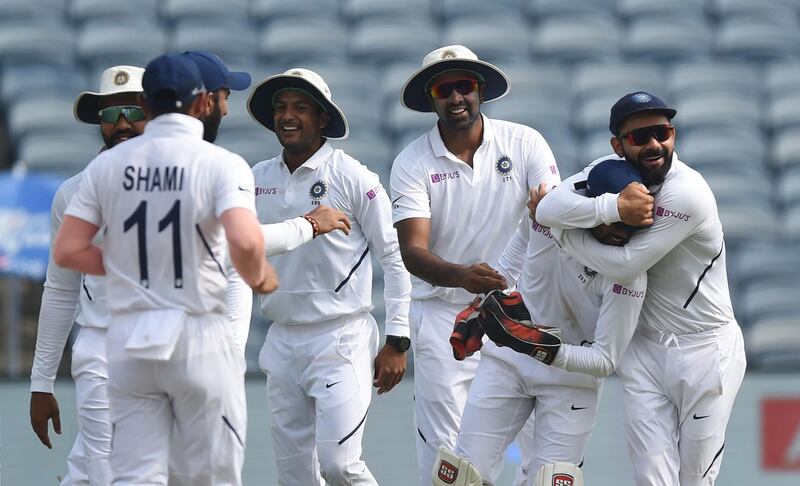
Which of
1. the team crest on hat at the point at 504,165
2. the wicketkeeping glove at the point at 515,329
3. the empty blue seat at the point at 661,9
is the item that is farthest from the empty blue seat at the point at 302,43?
the wicketkeeping glove at the point at 515,329

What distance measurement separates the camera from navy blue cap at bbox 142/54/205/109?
4.73m

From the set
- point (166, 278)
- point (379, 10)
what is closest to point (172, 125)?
point (166, 278)

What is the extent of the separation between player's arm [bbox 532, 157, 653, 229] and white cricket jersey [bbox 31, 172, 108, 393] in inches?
78.7

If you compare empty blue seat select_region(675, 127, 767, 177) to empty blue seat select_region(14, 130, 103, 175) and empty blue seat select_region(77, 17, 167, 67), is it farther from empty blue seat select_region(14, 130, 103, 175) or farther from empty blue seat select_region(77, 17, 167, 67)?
empty blue seat select_region(14, 130, 103, 175)

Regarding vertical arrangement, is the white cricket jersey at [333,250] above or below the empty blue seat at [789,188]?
below

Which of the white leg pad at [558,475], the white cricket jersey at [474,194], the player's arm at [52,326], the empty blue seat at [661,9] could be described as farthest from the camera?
the empty blue seat at [661,9]

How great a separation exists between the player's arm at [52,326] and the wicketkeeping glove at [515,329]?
1.83m

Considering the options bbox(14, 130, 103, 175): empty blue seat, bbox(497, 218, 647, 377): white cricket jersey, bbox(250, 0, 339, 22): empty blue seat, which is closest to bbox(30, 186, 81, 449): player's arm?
bbox(497, 218, 647, 377): white cricket jersey

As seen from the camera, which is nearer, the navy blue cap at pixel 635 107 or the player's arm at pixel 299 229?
the player's arm at pixel 299 229

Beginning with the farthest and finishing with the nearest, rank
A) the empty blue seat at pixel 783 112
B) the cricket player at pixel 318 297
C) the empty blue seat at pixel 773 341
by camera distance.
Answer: the empty blue seat at pixel 783 112
the empty blue seat at pixel 773 341
the cricket player at pixel 318 297

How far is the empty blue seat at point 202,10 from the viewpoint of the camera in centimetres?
1234

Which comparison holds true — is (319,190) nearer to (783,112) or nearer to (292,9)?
(292,9)

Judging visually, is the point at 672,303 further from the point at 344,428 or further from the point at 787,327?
the point at 787,327

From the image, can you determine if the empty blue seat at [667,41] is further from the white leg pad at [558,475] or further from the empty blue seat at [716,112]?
the white leg pad at [558,475]
